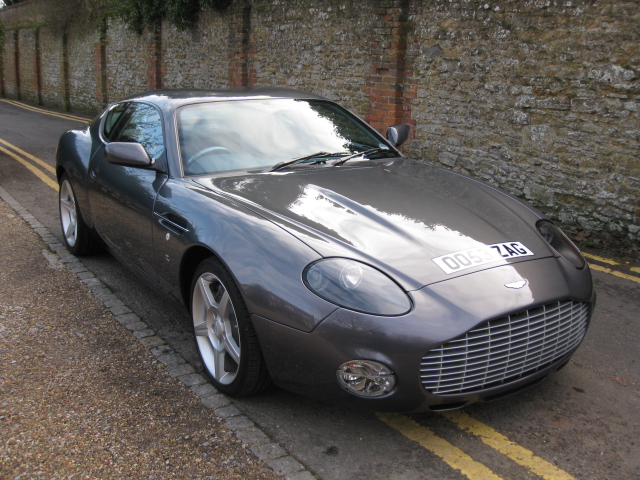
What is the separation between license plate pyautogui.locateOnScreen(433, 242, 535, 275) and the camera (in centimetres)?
288

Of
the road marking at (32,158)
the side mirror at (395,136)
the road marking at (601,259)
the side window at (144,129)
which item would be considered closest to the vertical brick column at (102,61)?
the road marking at (32,158)

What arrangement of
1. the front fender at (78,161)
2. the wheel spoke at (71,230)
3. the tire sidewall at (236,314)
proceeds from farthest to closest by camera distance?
the wheel spoke at (71,230) < the front fender at (78,161) < the tire sidewall at (236,314)

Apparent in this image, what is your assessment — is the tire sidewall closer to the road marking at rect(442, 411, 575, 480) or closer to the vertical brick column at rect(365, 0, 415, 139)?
the road marking at rect(442, 411, 575, 480)

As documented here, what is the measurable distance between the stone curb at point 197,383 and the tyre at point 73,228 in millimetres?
119

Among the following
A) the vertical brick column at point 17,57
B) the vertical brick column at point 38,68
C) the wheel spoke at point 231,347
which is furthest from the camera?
the vertical brick column at point 17,57

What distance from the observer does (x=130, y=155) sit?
390 cm

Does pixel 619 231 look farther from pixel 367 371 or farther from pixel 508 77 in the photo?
pixel 367 371

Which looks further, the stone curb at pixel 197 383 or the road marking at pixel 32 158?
the road marking at pixel 32 158

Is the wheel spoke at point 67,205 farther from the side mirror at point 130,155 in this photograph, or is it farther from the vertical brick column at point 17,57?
the vertical brick column at point 17,57

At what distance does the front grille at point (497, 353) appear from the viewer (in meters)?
2.66

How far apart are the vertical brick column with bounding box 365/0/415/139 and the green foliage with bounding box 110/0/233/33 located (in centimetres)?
533

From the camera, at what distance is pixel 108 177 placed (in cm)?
454

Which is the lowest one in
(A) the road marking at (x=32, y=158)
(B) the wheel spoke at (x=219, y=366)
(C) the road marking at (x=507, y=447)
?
(C) the road marking at (x=507, y=447)

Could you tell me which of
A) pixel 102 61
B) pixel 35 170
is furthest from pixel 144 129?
pixel 102 61
